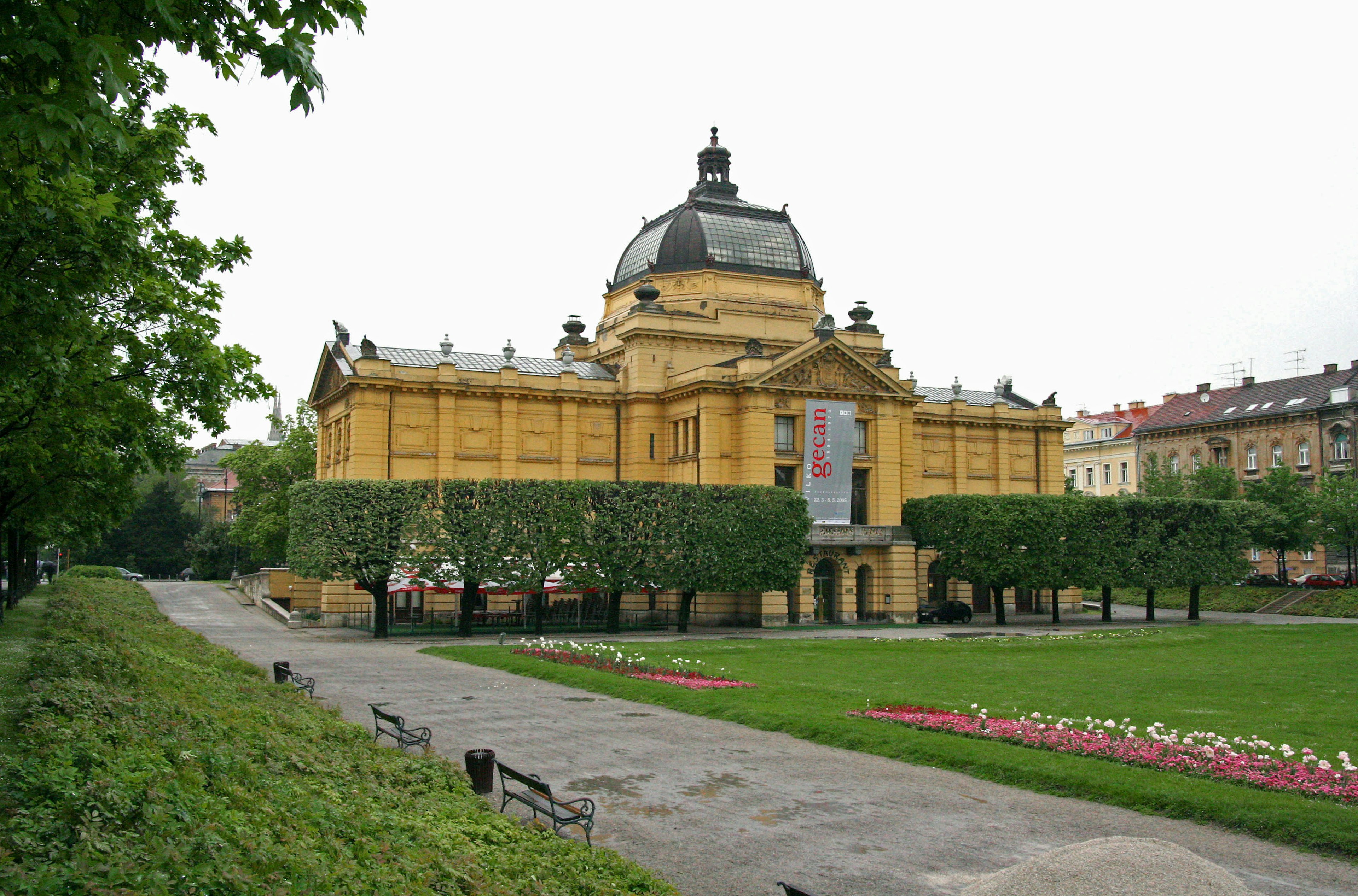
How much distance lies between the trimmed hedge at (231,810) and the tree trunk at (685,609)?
3669cm

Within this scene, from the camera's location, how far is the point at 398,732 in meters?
19.7

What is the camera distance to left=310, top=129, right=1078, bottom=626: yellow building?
6022 cm

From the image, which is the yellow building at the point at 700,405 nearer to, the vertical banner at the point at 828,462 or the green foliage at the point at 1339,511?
the vertical banner at the point at 828,462

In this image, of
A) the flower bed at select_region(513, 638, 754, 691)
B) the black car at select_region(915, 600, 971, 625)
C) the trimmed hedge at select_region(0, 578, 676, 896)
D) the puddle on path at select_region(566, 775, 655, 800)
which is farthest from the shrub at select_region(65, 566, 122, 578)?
the puddle on path at select_region(566, 775, 655, 800)

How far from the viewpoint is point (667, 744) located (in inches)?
842

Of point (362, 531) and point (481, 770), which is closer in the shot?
point (481, 770)

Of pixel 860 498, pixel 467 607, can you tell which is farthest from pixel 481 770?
pixel 860 498

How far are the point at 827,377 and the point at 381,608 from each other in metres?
28.1

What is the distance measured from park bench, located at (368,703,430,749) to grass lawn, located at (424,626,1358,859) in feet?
23.0

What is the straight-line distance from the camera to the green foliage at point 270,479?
76.5m

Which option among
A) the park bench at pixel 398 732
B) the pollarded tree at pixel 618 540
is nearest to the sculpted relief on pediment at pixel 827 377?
the pollarded tree at pixel 618 540

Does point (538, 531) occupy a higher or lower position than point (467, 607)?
higher

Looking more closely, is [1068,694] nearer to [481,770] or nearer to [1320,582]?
[481,770]

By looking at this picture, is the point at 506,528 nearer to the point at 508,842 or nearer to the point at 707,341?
the point at 707,341
